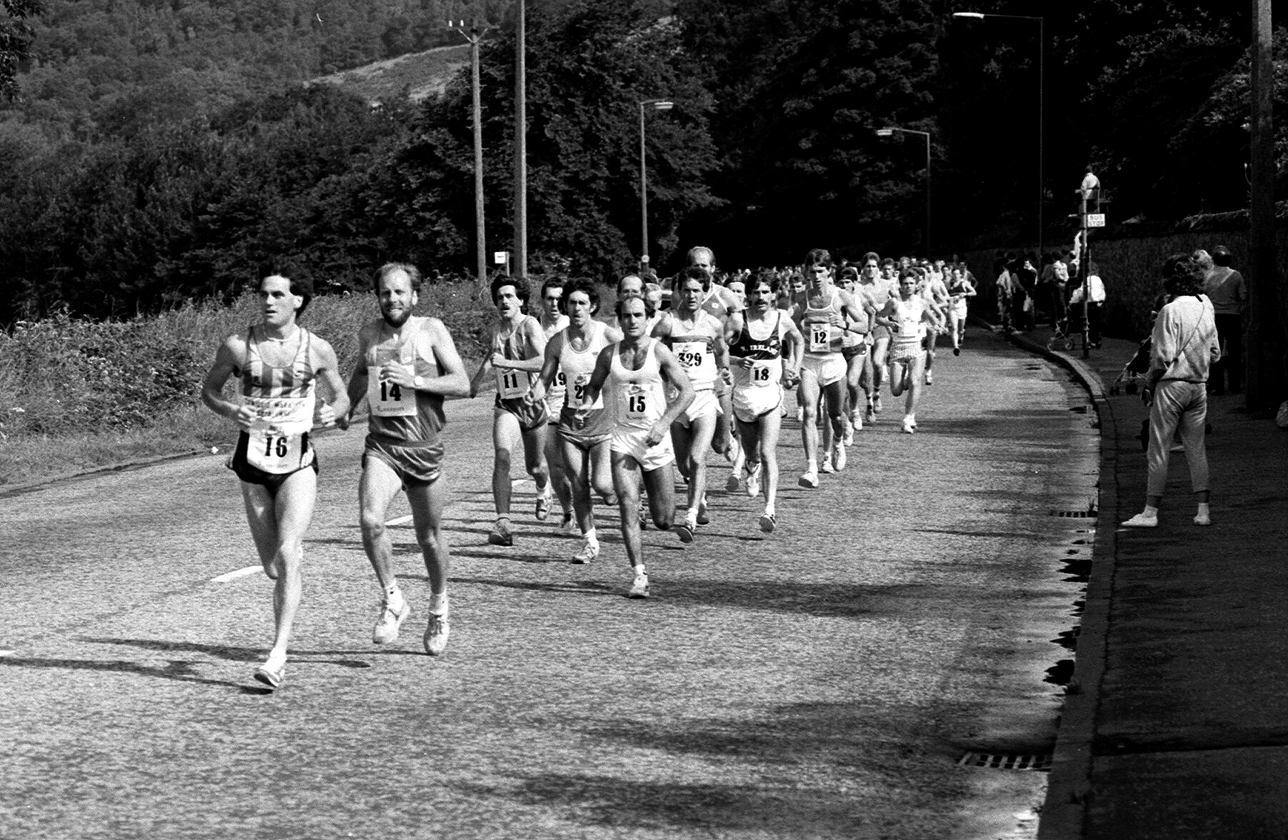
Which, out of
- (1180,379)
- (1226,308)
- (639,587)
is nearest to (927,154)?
(1226,308)

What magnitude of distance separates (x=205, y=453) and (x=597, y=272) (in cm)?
4405

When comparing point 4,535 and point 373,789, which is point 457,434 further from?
point 373,789

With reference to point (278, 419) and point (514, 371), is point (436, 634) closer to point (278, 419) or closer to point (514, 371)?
point (278, 419)

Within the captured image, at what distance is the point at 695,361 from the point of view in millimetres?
13430

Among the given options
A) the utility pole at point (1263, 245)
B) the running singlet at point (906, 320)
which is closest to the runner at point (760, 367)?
the running singlet at point (906, 320)

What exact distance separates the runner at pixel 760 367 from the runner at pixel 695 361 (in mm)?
299

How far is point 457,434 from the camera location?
22.5 metres

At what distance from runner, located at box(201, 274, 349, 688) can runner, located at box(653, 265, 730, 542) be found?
505 centimetres

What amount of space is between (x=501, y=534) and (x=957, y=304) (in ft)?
90.0

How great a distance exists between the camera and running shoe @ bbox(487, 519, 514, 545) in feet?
41.4

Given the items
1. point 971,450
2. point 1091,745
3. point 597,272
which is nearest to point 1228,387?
point 971,450

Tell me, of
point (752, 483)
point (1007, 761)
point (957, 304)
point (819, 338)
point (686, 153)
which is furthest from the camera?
point (686, 153)

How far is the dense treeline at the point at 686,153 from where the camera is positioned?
181 ft

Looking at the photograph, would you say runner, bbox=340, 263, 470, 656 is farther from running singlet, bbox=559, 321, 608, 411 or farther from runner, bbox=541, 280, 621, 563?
running singlet, bbox=559, 321, 608, 411
